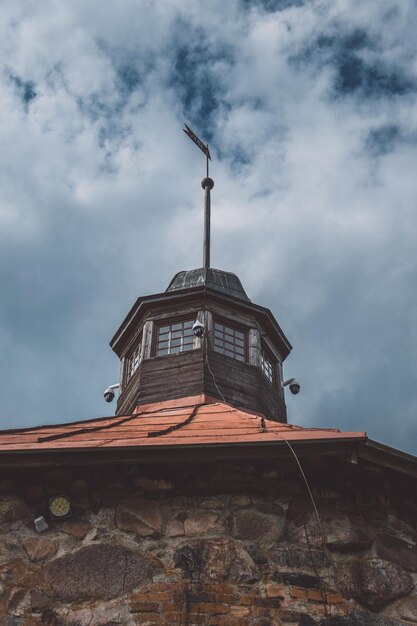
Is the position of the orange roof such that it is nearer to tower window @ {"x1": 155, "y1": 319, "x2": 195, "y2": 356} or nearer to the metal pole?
tower window @ {"x1": 155, "y1": 319, "x2": 195, "y2": 356}

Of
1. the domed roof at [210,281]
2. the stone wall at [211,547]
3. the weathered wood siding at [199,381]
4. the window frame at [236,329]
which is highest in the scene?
the domed roof at [210,281]

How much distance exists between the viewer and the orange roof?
197 inches

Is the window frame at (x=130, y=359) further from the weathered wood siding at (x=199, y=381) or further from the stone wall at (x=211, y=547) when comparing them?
the stone wall at (x=211, y=547)

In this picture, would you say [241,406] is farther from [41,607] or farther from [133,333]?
[41,607]

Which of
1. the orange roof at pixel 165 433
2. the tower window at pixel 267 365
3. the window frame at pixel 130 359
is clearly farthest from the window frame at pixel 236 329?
the orange roof at pixel 165 433

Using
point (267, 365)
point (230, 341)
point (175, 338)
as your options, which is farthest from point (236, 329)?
point (175, 338)

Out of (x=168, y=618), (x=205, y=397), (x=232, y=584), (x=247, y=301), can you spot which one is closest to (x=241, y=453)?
Answer: (x=232, y=584)

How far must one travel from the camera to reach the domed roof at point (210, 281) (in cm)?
1111

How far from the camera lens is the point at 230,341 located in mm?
10148

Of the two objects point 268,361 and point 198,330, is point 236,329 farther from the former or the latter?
point 198,330

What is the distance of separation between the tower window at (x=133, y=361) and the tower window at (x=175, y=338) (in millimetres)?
332

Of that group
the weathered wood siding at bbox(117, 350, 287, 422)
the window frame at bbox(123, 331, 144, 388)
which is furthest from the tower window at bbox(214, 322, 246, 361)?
the window frame at bbox(123, 331, 144, 388)

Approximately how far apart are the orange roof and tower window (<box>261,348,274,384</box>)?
7.71ft

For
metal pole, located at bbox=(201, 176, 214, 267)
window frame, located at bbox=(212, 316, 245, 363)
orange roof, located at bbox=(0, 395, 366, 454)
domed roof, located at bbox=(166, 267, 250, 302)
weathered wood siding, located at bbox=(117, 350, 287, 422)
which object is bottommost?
orange roof, located at bbox=(0, 395, 366, 454)
